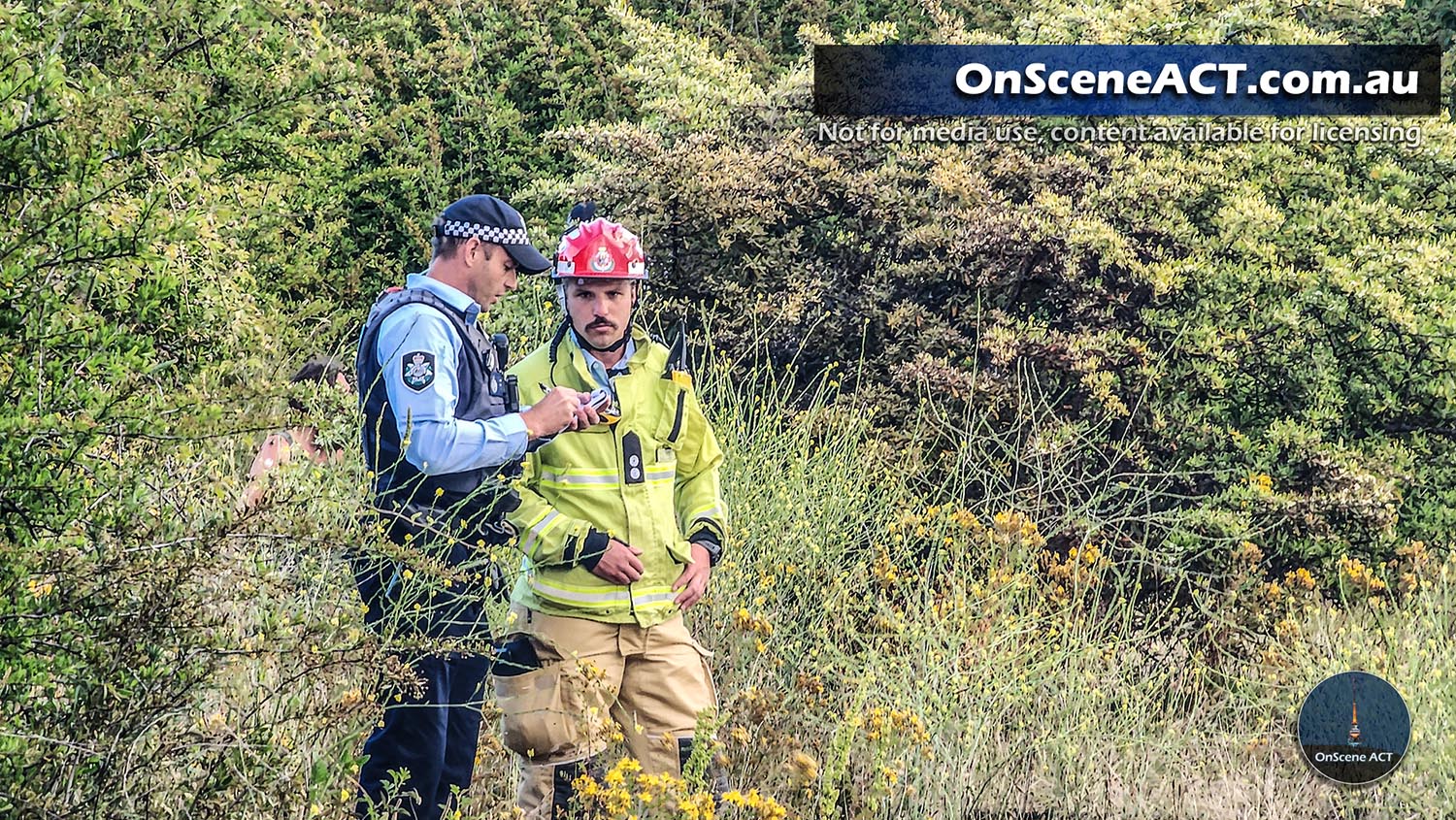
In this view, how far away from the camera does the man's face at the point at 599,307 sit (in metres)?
4.20

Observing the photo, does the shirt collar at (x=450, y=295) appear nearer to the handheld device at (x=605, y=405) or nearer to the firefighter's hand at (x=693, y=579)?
the handheld device at (x=605, y=405)

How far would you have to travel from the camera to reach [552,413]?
396cm

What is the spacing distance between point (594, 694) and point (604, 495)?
537 mm

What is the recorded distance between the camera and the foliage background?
2975 millimetres

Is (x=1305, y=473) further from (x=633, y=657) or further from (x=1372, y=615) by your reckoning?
(x=633, y=657)

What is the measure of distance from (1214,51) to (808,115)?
2071 mm

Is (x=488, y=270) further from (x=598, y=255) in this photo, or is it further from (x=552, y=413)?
(x=552, y=413)

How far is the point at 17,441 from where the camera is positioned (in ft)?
8.97

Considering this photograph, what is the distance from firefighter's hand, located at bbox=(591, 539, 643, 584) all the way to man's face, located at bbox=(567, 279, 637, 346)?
0.58 m

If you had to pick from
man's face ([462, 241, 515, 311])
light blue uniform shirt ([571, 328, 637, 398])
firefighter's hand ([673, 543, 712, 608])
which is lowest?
firefighter's hand ([673, 543, 712, 608])

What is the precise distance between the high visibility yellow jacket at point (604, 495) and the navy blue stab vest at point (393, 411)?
188 mm

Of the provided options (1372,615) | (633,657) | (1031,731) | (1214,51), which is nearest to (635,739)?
(633,657)
